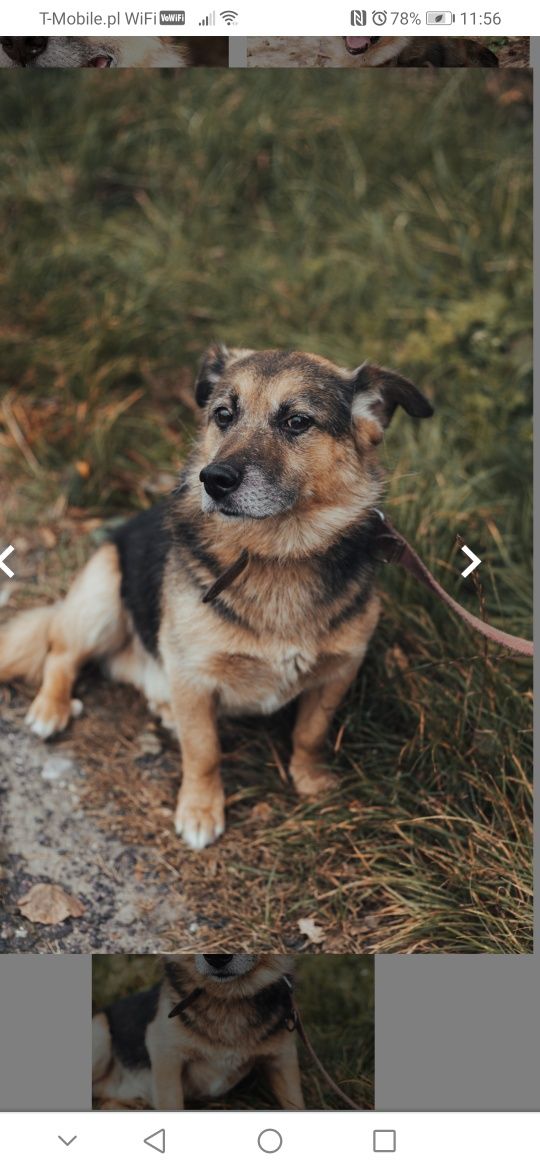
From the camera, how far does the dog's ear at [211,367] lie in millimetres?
2936

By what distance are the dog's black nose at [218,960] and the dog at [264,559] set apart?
1.25 ft

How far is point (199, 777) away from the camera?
3051 mm

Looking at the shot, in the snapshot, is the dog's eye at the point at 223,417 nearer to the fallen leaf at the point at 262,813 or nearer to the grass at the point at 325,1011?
the fallen leaf at the point at 262,813

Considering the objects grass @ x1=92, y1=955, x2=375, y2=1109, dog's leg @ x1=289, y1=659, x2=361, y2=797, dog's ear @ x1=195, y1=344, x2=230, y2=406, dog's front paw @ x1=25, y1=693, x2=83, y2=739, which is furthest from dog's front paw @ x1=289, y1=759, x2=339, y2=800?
dog's ear @ x1=195, y1=344, x2=230, y2=406

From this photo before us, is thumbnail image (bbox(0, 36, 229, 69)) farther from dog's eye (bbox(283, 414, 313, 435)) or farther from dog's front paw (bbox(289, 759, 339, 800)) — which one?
dog's front paw (bbox(289, 759, 339, 800))

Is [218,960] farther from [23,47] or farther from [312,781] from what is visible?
[23,47]

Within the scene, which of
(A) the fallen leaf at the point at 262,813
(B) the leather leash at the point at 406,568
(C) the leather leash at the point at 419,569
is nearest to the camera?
(B) the leather leash at the point at 406,568

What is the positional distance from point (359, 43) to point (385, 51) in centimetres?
8

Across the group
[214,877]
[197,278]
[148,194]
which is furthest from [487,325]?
[214,877]

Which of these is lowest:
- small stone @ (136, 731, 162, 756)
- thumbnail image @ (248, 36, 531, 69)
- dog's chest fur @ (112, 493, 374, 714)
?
small stone @ (136, 731, 162, 756)

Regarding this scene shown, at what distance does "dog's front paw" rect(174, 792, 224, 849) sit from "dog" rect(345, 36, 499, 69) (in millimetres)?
2269

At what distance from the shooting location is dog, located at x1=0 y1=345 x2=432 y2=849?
261 cm

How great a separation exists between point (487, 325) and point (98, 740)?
2514 millimetres
